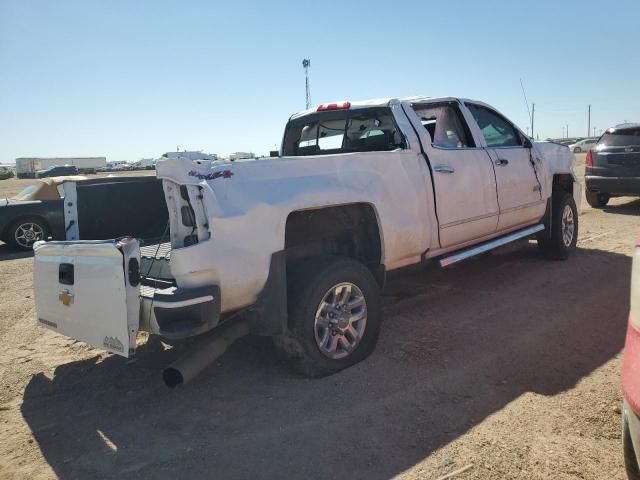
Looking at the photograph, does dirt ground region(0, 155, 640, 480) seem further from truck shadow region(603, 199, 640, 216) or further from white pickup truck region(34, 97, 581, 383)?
truck shadow region(603, 199, 640, 216)

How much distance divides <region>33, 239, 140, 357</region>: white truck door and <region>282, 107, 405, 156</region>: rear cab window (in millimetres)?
2663

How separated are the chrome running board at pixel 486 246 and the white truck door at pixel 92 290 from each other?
2.75 m

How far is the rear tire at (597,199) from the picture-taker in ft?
38.6

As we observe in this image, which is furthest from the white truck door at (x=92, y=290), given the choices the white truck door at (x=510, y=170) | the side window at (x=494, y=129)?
the side window at (x=494, y=129)

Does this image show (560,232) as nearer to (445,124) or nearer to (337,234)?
(445,124)

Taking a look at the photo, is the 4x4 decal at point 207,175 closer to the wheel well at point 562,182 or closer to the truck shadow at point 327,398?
the truck shadow at point 327,398

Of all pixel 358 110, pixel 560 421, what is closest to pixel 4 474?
pixel 560 421

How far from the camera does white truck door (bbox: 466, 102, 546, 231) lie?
5.57 m

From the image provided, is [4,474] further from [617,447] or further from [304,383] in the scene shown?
[617,447]

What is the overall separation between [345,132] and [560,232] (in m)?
3.27

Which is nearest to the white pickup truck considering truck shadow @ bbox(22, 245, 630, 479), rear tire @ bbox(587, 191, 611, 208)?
truck shadow @ bbox(22, 245, 630, 479)

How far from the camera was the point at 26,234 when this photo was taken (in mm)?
9891

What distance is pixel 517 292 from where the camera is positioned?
5609 mm

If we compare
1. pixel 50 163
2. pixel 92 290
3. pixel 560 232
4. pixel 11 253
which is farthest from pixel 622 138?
pixel 50 163
